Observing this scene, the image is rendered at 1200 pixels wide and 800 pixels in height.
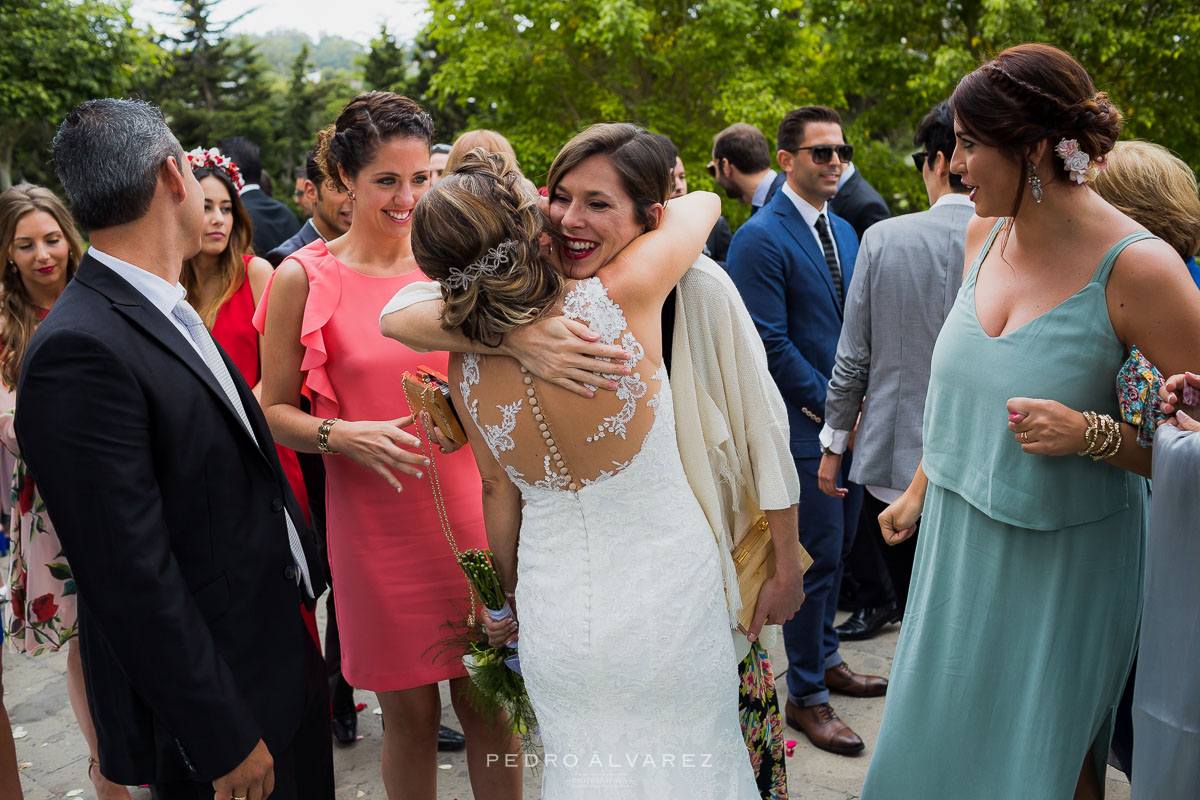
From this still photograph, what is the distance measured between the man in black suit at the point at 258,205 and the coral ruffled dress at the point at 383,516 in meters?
3.83

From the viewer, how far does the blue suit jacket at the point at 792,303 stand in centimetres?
398

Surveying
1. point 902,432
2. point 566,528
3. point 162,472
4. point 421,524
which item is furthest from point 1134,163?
point 162,472

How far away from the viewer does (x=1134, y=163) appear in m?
2.47

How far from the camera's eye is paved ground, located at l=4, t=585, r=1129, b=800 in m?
3.54

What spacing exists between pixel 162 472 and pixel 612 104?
52.2ft

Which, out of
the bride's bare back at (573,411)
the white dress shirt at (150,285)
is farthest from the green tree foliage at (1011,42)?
the white dress shirt at (150,285)

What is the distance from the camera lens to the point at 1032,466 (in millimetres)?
2178

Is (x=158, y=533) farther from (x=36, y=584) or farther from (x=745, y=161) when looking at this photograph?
(x=745, y=161)

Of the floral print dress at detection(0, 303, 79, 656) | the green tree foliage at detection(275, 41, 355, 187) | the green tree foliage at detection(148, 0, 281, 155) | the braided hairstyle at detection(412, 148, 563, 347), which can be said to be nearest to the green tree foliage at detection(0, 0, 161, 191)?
the green tree foliage at detection(148, 0, 281, 155)

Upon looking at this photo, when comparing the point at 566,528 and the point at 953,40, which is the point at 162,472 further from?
the point at 953,40

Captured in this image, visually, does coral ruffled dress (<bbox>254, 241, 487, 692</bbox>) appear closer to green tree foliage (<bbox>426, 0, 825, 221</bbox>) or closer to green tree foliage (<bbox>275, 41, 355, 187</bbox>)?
green tree foliage (<bbox>426, 0, 825, 221</bbox>)

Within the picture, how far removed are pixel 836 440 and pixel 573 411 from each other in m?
1.87

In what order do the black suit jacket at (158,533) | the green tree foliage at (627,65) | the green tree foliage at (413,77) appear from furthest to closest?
the green tree foliage at (413,77), the green tree foliage at (627,65), the black suit jacket at (158,533)

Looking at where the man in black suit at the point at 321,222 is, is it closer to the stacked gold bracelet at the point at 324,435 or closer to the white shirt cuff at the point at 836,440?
the stacked gold bracelet at the point at 324,435
